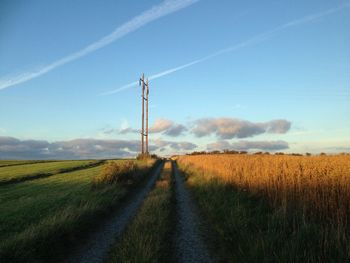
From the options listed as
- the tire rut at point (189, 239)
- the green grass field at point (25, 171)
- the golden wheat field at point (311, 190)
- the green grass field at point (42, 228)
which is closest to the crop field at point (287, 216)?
the golden wheat field at point (311, 190)

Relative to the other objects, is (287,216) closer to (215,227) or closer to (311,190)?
(311,190)

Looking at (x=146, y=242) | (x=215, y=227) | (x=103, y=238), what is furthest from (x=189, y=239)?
(x=103, y=238)

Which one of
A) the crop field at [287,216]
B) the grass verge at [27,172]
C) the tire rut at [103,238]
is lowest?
the tire rut at [103,238]

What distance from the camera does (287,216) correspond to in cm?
950

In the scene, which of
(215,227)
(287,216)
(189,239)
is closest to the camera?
(287,216)

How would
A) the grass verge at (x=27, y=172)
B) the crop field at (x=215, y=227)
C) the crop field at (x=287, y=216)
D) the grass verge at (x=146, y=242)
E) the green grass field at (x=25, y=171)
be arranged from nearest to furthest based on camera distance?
the crop field at (x=287, y=216), the crop field at (x=215, y=227), the grass verge at (x=146, y=242), the grass verge at (x=27, y=172), the green grass field at (x=25, y=171)

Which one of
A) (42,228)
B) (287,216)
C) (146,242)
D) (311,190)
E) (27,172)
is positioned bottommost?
(146,242)

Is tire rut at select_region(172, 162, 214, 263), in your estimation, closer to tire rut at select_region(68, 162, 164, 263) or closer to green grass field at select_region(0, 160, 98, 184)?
tire rut at select_region(68, 162, 164, 263)

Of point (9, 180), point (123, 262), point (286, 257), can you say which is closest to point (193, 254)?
point (123, 262)

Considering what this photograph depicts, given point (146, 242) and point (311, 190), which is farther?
point (311, 190)

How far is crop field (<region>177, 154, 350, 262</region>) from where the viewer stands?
710 centimetres

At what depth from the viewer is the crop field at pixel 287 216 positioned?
23.3 ft

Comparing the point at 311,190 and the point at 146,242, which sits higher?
the point at 311,190

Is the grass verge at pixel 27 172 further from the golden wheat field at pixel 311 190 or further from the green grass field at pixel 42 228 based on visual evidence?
the golden wheat field at pixel 311 190
